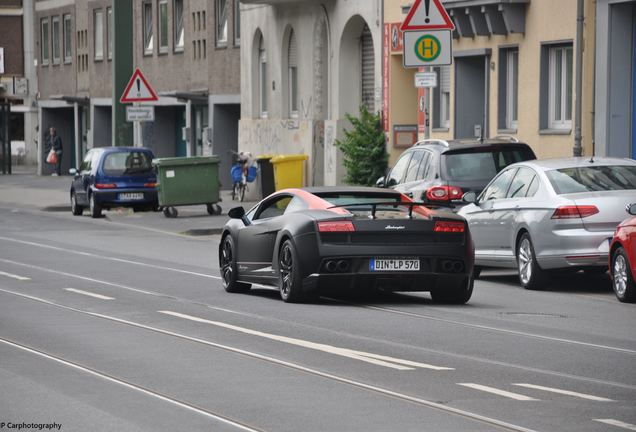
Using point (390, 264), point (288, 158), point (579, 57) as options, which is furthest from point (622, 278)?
point (288, 158)

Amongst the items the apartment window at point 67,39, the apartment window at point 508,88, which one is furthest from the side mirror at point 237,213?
the apartment window at point 67,39

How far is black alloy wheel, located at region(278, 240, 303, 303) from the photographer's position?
1567cm

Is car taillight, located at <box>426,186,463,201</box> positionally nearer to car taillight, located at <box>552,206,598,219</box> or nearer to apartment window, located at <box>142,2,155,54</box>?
car taillight, located at <box>552,206,598,219</box>

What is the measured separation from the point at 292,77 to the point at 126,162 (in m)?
7.58

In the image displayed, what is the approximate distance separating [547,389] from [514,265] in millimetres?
9120

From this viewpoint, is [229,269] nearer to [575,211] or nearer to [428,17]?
[575,211]

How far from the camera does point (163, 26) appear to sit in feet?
177

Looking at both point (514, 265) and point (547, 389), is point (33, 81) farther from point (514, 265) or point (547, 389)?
point (547, 389)

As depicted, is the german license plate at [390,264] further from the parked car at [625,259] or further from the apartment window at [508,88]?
the apartment window at [508,88]

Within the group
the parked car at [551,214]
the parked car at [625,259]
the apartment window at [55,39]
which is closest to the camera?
the parked car at [625,259]

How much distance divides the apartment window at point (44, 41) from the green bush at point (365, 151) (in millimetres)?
34468

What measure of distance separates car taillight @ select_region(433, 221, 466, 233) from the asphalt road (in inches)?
30.2

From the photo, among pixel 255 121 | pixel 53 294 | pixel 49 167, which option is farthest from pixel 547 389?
pixel 49 167

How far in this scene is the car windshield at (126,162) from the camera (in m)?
36.3
